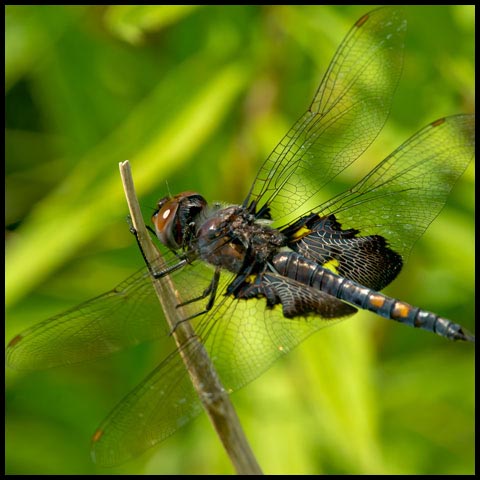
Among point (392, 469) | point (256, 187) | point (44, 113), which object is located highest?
point (44, 113)

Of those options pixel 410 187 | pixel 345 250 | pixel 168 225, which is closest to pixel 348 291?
pixel 345 250

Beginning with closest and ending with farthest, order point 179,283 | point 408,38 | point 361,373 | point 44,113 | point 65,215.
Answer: point 179,283, point 361,373, point 65,215, point 408,38, point 44,113

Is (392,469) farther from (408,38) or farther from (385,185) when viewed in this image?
(408,38)

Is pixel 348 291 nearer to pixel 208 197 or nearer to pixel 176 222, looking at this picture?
pixel 176 222

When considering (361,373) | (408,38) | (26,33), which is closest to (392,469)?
(361,373)

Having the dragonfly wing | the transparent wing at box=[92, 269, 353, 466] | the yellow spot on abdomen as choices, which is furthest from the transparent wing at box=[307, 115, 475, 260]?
the dragonfly wing

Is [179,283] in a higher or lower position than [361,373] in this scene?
higher
